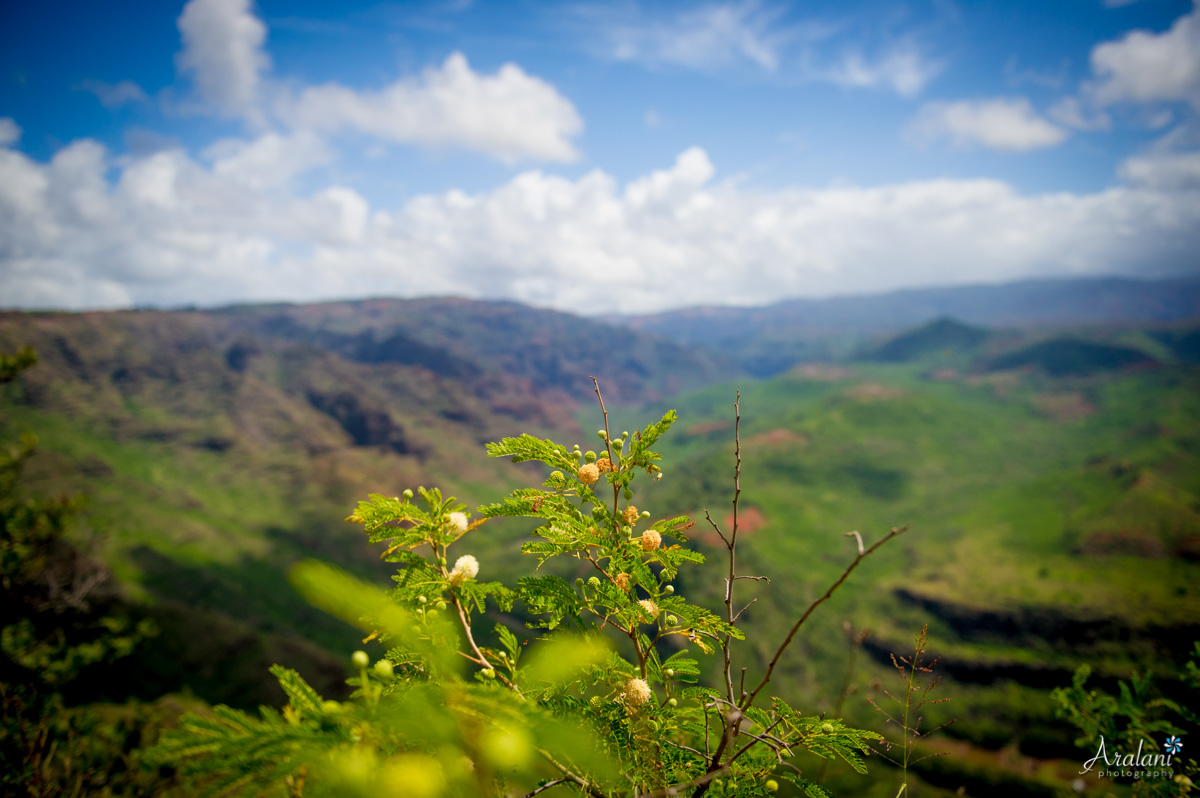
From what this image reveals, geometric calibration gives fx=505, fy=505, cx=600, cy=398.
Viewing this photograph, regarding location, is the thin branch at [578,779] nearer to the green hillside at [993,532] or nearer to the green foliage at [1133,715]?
the green foliage at [1133,715]

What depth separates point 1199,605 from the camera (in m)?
74.1

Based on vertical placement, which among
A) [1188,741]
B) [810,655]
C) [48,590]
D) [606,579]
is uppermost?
[606,579]

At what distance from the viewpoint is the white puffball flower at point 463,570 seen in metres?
2.96

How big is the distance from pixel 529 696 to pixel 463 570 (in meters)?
0.79

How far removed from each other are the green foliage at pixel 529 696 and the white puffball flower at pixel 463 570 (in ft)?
0.04

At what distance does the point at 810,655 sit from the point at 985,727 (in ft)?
85.4

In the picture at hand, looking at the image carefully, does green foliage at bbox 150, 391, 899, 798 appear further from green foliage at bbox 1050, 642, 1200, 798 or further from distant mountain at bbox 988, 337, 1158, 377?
distant mountain at bbox 988, 337, 1158, 377

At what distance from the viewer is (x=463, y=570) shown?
303 cm

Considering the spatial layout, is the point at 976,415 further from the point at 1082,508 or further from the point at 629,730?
the point at 629,730

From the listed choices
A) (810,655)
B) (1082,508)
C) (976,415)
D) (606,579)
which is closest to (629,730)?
(606,579)

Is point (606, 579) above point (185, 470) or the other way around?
above

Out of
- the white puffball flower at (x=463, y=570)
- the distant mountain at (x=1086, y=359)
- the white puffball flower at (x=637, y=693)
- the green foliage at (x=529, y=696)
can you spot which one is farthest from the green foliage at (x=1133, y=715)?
the distant mountain at (x=1086, y=359)

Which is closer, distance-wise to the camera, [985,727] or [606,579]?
[606,579]

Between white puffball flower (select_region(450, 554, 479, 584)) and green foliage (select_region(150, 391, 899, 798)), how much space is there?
0.01 meters
